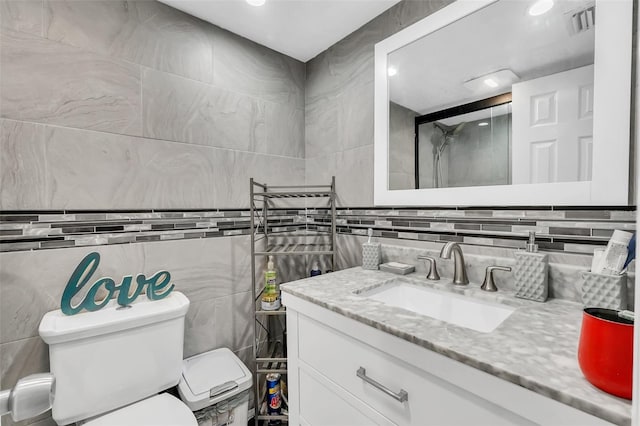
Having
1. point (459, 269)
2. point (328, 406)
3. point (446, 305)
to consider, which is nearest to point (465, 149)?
point (459, 269)

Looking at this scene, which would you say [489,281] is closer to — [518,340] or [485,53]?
[518,340]

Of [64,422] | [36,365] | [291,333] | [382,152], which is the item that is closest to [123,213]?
[36,365]

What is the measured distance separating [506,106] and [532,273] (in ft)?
1.94

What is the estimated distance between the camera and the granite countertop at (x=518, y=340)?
518 millimetres

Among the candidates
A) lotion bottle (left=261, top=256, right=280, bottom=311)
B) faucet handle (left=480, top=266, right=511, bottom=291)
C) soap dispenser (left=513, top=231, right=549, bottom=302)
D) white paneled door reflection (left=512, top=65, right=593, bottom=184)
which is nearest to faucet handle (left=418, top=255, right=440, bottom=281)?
faucet handle (left=480, top=266, right=511, bottom=291)

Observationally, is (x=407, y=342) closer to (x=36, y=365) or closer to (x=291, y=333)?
(x=291, y=333)

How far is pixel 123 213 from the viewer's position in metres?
1.29

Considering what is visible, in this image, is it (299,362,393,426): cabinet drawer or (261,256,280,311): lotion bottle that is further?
(261,256,280,311): lotion bottle

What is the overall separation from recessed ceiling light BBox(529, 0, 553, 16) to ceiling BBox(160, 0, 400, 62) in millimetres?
619

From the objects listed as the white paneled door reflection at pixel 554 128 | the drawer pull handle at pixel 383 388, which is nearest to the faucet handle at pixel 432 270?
the white paneled door reflection at pixel 554 128

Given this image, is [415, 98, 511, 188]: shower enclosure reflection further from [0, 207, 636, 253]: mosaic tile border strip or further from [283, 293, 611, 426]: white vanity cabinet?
[283, 293, 611, 426]: white vanity cabinet

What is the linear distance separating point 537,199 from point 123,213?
163 cm

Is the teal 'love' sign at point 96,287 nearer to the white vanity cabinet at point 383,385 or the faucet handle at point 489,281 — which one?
the white vanity cabinet at point 383,385

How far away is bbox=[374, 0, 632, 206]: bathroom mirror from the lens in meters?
0.85
